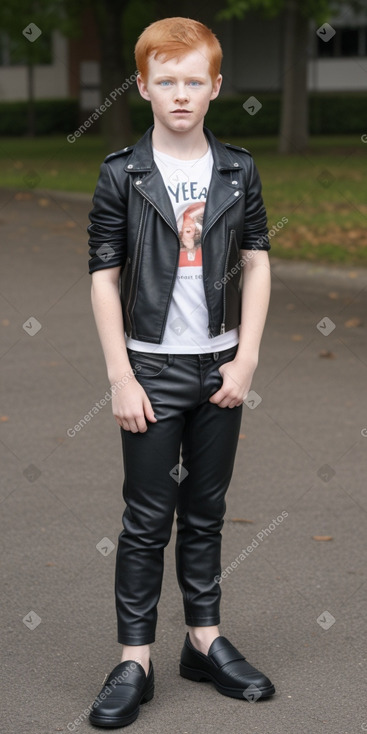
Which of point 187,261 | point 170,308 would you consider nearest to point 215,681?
point 170,308

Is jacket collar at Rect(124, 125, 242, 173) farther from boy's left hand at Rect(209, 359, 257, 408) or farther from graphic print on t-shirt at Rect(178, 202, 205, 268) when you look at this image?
boy's left hand at Rect(209, 359, 257, 408)

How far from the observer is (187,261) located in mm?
3230

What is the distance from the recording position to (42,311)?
991 centimetres

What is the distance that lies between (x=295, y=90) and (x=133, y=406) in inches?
1027

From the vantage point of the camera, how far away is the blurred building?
45875mm

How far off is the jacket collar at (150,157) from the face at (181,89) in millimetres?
102

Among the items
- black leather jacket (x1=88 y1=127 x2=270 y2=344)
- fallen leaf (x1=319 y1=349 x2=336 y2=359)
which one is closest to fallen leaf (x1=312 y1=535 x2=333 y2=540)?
black leather jacket (x1=88 y1=127 x2=270 y2=344)

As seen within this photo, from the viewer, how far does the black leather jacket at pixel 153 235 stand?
3191 mm

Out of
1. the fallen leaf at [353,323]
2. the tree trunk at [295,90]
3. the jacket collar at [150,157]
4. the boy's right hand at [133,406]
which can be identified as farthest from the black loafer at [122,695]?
the tree trunk at [295,90]

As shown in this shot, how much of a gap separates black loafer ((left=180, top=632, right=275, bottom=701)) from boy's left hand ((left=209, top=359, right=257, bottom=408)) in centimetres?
76

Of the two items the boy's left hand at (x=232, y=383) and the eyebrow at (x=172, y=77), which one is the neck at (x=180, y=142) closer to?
the eyebrow at (x=172, y=77)

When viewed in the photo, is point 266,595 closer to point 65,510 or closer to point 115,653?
point 115,653

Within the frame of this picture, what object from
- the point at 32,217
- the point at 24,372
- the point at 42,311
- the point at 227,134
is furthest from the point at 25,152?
the point at 24,372

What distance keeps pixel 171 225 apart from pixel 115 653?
1461 millimetres
